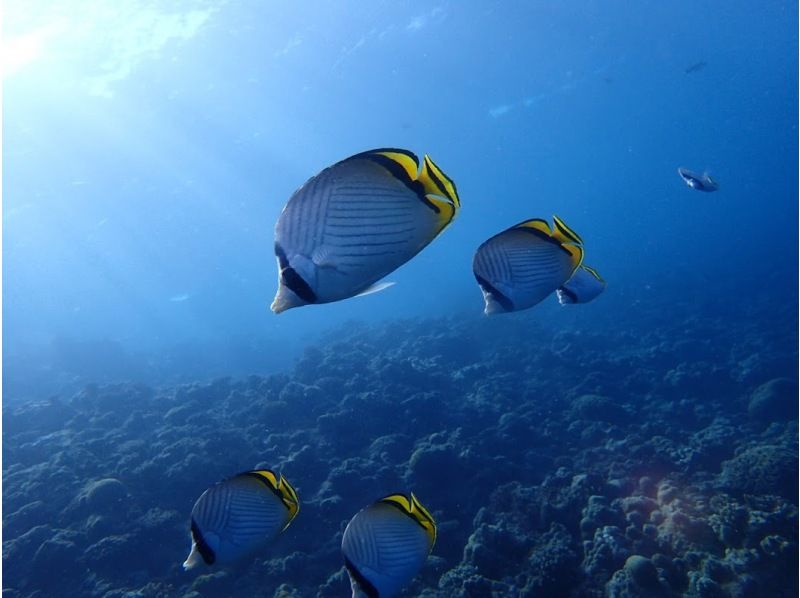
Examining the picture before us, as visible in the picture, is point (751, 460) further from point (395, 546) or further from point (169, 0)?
point (169, 0)

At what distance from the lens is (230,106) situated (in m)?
27.2

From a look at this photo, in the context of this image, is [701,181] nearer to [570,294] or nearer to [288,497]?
[570,294]

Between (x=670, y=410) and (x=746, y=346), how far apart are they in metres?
6.42

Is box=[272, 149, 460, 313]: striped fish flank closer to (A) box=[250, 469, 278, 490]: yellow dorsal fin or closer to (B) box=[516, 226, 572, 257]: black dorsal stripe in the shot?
(B) box=[516, 226, 572, 257]: black dorsal stripe

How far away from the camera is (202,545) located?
2504mm

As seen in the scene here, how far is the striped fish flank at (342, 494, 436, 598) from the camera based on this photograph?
7.71 feet

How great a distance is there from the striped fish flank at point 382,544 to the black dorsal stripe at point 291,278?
142 cm

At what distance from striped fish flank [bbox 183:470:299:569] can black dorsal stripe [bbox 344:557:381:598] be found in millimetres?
401

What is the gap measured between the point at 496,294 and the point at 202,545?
6.61 feet

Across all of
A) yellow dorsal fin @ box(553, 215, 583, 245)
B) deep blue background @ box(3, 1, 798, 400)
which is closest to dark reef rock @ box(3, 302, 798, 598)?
yellow dorsal fin @ box(553, 215, 583, 245)

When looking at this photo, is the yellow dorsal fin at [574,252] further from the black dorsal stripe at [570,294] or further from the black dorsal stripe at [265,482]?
the black dorsal stripe at [265,482]

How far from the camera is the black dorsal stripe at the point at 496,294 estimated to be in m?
2.20

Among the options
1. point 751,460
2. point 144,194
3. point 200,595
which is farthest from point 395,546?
point 144,194

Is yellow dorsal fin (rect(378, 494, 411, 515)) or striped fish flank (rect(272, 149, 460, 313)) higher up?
striped fish flank (rect(272, 149, 460, 313))
